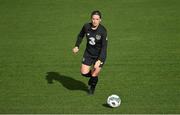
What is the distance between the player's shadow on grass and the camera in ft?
39.9

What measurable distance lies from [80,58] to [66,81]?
2269 mm

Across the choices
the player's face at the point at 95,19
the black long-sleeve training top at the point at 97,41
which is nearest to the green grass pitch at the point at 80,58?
the black long-sleeve training top at the point at 97,41

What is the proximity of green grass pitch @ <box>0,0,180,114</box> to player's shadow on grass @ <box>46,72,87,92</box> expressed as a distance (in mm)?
30

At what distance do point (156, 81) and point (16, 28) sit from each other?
840 cm

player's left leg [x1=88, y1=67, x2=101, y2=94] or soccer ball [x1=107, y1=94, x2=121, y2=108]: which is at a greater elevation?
player's left leg [x1=88, y1=67, x2=101, y2=94]

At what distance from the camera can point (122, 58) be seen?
14609 millimetres

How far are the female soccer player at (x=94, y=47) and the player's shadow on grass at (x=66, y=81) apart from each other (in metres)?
0.72

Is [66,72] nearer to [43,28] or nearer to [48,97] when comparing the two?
[48,97]

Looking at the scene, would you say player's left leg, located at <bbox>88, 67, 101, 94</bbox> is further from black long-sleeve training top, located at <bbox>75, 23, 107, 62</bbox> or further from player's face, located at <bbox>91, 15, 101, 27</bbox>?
player's face, located at <bbox>91, 15, 101, 27</bbox>

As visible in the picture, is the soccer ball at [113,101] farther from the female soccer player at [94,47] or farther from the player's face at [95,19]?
the player's face at [95,19]

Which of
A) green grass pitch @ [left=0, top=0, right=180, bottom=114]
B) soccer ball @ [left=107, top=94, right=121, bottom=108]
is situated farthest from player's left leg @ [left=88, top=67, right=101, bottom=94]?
soccer ball @ [left=107, top=94, right=121, bottom=108]

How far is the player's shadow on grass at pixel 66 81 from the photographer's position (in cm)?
1216

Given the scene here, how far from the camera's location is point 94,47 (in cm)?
1135

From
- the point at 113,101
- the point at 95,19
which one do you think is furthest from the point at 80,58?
the point at 113,101
